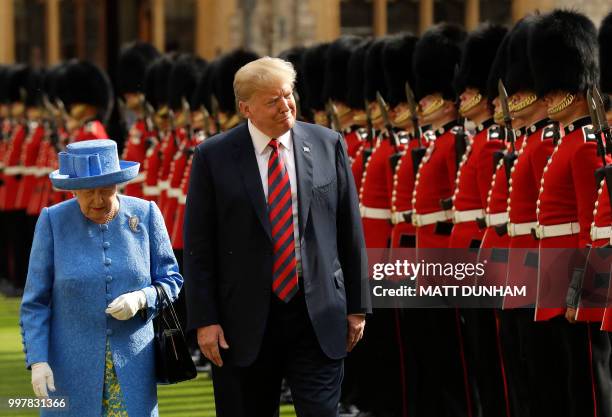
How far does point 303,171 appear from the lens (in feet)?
16.7

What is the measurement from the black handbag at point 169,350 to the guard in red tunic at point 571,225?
1.43 metres

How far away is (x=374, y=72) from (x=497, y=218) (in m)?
2.08

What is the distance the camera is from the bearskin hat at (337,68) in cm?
891

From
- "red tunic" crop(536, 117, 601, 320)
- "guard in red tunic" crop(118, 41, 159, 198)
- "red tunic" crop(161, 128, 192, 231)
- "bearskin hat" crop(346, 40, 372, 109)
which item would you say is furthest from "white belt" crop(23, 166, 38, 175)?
"red tunic" crop(536, 117, 601, 320)

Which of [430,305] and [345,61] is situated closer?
[430,305]

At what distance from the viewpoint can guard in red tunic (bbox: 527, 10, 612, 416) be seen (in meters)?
5.79

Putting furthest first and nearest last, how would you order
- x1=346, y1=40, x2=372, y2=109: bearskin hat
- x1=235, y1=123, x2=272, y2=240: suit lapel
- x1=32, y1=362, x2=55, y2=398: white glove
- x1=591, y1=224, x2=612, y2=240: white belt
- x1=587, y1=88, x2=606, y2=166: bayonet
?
x1=346, y1=40, x2=372, y2=109: bearskin hat
x1=587, y1=88, x2=606, y2=166: bayonet
x1=591, y1=224, x2=612, y2=240: white belt
x1=235, y1=123, x2=272, y2=240: suit lapel
x1=32, y1=362, x2=55, y2=398: white glove

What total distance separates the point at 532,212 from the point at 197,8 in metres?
20.3

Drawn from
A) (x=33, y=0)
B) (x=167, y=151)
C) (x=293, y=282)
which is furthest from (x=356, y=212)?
(x=33, y=0)

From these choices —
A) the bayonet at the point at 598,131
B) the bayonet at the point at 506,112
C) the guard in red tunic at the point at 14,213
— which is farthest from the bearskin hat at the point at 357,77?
the guard in red tunic at the point at 14,213

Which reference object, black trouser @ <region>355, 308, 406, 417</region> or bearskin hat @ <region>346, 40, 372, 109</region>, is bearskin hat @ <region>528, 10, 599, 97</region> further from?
bearskin hat @ <region>346, 40, 372, 109</region>

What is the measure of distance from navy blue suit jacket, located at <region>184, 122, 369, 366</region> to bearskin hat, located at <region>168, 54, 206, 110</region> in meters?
6.18

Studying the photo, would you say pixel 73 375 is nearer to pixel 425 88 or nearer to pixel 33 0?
pixel 425 88

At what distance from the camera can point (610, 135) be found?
5695mm
